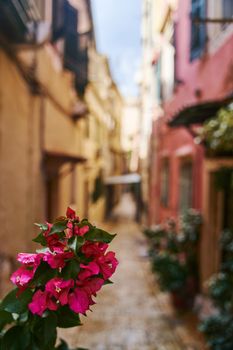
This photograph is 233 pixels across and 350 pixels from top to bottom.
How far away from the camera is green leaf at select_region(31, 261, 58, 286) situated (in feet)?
3.68

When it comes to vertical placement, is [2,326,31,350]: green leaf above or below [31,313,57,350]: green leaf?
below

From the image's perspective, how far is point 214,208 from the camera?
21.3 ft

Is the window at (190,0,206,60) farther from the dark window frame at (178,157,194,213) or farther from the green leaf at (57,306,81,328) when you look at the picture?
the green leaf at (57,306,81,328)

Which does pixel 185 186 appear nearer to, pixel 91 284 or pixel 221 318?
pixel 221 318

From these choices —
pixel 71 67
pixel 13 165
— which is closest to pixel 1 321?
pixel 13 165

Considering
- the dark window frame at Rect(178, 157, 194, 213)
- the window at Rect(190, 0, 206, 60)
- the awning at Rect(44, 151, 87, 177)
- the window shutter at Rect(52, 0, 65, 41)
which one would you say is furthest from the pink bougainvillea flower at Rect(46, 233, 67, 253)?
the dark window frame at Rect(178, 157, 194, 213)

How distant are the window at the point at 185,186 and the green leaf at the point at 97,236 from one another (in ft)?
22.6

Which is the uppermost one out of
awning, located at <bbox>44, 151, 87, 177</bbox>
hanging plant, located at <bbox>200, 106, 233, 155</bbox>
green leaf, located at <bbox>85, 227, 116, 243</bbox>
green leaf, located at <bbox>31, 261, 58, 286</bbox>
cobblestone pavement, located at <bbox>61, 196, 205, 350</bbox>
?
hanging plant, located at <bbox>200, 106, 233, 155</bbox>

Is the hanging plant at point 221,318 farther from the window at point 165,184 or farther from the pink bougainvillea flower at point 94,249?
the window at point 165,184

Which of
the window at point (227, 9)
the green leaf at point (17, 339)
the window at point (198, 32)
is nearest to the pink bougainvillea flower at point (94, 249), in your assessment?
the green leaf at point (17, 339)

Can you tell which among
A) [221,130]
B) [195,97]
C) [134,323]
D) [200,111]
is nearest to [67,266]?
[221,130]

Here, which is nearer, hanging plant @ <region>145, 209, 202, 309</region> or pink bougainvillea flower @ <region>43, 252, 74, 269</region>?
pink bougainvillea flower @ <region>43, 252, 74, 269</region>

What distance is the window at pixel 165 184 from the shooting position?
11.0 m

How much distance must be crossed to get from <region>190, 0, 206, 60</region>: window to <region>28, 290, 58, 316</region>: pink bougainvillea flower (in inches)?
244
